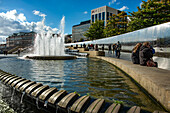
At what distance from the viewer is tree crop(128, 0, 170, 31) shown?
953 inches

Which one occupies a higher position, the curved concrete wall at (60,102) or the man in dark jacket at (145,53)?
the man in dark jacket at (145,53)

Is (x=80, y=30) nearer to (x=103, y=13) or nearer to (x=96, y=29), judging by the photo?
(x=103, y=13)

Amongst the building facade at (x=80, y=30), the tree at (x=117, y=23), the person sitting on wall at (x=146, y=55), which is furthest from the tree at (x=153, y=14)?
the building facade at (x=80, y=30)

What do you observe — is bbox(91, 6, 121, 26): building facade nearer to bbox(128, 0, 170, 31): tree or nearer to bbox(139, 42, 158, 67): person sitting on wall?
bbox(128, 0, 170, 31): tree

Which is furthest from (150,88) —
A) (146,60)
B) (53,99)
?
(146,60)

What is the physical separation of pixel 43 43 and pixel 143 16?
18.9m

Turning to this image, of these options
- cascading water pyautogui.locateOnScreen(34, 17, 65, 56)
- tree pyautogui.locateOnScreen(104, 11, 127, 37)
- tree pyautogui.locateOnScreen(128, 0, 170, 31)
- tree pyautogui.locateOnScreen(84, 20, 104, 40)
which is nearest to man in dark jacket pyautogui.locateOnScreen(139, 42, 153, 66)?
cascading water pyautogui.locateOnScreen(34, 17, 65, 56)

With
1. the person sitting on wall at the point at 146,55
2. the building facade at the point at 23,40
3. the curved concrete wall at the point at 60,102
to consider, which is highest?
the building facade at the point at 23,40

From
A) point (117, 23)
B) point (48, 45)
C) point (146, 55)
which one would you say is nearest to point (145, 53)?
point (146, 55)

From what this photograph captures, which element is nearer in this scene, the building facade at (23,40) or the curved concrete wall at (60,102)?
the curved concrete wall at (60,102)

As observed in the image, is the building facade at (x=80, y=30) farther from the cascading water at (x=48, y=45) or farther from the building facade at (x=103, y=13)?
the cascading water at (x=48, y=45)

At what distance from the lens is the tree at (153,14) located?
79.4 feet

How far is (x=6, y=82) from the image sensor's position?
4.98 m

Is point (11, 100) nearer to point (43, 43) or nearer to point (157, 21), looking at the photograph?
point (43, 43)
